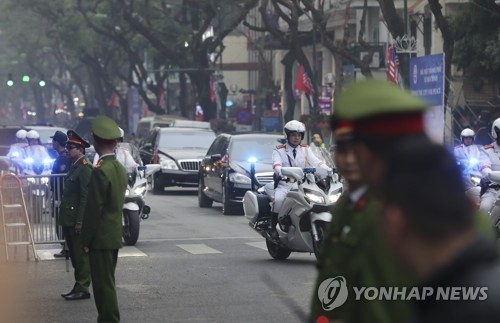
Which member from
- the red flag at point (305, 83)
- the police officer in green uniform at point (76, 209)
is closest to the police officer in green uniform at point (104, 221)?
Result: the police officer in green uniform at point (76, 209)

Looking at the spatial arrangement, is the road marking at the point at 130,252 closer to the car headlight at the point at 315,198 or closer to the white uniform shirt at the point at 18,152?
the car headlight at the point at 315,198

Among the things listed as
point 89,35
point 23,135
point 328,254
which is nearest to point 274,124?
point 89,35

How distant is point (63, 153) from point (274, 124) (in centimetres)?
3644

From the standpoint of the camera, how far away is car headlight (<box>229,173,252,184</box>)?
24.9 m

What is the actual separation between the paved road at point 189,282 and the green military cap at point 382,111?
15.0 feet

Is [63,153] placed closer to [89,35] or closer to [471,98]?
[471,98]

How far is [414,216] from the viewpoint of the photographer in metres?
2.72

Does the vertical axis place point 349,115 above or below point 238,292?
above

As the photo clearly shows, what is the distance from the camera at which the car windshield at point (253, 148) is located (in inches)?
1002

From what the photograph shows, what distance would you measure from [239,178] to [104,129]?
49.6ft

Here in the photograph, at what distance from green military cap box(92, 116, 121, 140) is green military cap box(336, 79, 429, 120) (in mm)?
6503

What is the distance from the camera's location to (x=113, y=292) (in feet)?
31.2

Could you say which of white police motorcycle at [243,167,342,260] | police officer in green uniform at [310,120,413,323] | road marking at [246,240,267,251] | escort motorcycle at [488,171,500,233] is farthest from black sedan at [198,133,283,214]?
police officer in green uniform at [310,120,413,323]

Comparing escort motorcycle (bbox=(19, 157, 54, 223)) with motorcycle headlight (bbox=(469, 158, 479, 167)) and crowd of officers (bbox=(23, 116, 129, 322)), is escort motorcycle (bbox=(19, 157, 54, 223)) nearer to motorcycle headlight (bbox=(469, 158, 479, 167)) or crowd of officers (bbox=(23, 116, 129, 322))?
motorcycle headlight (bbox=(469, 158, 479, 167))
